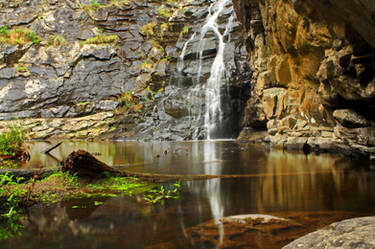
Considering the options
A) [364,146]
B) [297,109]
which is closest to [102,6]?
[297,109]

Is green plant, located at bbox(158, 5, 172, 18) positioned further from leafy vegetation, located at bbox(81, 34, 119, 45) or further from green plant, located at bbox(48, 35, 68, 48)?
green plant, located at bbox(48, 35, 68, 48)

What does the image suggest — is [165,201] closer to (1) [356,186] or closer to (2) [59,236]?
(2) [59,236]

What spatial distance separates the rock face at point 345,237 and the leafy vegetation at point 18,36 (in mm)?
33635

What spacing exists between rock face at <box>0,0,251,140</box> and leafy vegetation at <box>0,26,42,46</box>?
0.50 metres

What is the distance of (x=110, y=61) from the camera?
28859mm

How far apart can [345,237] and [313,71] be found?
12343 millimetres

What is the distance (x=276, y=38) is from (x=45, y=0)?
30932 mm

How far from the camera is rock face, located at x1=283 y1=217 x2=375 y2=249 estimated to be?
1.69 m

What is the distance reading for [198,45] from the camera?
2511 cm

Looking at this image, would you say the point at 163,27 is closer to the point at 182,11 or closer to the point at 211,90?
the point at 182,11

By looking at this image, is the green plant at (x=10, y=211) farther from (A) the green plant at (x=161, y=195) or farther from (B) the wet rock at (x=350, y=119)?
(B) the wet rock at (x=350, y=119)

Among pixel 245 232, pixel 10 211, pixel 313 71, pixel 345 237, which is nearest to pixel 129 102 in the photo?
pixel 313 71

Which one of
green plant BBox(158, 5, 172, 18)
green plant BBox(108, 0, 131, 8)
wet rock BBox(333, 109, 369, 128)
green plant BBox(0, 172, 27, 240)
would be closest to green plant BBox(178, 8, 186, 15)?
green plant BBox(158, 5, 172, 18)

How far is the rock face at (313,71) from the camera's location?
7113 mm
